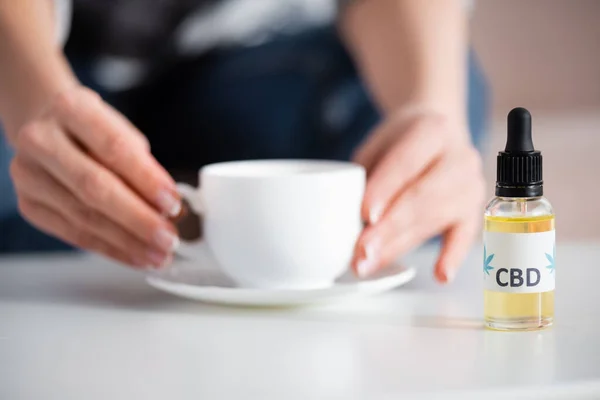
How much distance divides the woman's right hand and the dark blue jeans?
0.53 m

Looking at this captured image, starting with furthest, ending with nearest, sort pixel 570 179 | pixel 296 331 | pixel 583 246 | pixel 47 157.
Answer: pixel 570 179
pixel 583 246
pixel 47 157
pixel 296 331

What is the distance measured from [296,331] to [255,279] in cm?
7

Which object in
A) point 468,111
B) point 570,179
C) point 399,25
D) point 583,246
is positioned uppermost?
point 399,25

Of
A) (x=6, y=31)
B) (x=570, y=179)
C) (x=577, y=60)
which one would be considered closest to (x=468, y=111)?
(x=6, y=31)

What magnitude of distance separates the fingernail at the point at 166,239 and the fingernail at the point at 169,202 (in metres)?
0.02

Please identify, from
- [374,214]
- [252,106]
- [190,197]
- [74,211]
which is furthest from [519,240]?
[252,106]

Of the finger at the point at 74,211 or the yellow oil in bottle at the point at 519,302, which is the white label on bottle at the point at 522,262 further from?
the finger at the point at 74,211

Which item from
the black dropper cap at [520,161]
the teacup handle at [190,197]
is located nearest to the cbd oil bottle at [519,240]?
the black dropper cap at [520,161]

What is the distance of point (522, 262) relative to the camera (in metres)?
0.58

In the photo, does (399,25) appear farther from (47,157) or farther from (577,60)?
(577,60)

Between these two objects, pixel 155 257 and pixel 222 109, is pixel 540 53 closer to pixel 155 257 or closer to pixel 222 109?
pixel 222 109

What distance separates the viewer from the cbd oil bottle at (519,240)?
571mm

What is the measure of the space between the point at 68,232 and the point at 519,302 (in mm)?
428

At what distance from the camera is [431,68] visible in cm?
99
